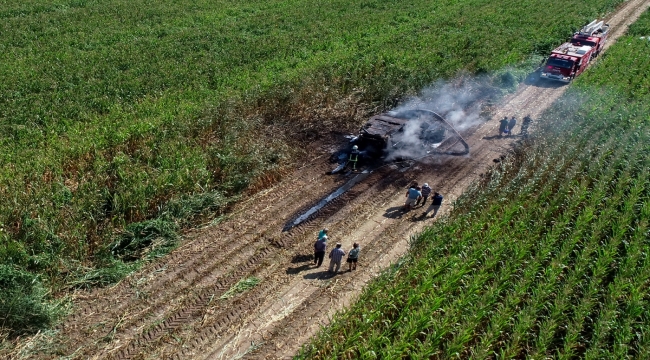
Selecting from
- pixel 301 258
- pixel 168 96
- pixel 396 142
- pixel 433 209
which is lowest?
pixel 433 209

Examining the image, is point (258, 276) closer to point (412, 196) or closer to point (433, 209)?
point (412, 196)

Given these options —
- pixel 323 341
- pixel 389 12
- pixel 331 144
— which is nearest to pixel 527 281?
pixel 323 341

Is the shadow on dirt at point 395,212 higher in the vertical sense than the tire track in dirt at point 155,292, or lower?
lower

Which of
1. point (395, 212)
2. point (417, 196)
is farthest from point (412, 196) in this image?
point (395, 212)

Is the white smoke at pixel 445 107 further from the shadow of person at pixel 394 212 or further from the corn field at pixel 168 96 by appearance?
the shadow of person at pixel 394 212

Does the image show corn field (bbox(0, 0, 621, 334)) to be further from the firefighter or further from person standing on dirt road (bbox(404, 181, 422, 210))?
person standing on dirt road (bbox(404, 181, 422, 210))

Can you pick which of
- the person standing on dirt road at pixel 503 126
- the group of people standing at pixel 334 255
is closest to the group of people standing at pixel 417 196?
the group of people standing at pixel 334 255
